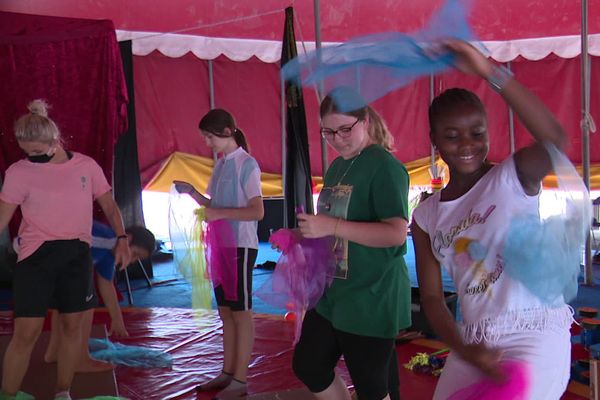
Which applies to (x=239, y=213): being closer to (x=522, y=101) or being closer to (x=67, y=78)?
(x=522, y=101)

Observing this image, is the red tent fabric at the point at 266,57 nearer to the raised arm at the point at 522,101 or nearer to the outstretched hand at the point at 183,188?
the outstretched hand at the point at 183,188

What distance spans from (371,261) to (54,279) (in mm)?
1653

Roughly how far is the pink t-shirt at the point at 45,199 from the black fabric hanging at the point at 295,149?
1.65 meters

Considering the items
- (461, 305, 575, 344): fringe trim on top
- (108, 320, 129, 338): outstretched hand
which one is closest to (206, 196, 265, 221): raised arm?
(461, 305, 575, 344): fringe trim on top

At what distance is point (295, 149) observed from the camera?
448 cm

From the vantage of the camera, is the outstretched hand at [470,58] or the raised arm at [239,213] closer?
the outstretched hand at [470,58]

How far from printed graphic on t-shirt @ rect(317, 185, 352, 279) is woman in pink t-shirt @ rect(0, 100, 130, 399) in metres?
1.38

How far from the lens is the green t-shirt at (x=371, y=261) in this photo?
2.10 m

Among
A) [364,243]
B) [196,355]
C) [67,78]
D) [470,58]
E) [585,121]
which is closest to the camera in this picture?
[470,58]

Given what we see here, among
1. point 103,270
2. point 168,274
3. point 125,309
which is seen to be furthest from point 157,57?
point 103,270

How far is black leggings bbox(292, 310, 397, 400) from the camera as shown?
Result: 2.11 meters

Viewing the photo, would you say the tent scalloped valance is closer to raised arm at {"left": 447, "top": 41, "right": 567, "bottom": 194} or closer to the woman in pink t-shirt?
the woman in pink t-shirt

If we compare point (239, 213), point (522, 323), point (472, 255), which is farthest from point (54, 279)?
point (522, 323)

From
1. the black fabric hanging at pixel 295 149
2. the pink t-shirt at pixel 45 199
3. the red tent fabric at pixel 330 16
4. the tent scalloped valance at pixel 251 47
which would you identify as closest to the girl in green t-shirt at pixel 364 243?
the pink t-shirt at pixel 45 199
